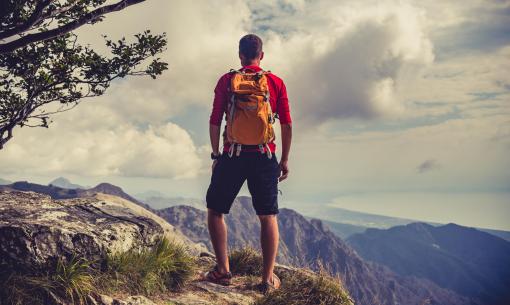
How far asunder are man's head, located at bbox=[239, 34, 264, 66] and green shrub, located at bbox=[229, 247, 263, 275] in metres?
4.50

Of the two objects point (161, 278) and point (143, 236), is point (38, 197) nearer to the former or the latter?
point (143, 236)

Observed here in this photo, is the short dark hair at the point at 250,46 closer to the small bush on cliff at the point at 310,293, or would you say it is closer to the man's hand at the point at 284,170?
the man's hand at the point at 284,170

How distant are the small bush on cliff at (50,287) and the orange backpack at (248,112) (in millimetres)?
2942

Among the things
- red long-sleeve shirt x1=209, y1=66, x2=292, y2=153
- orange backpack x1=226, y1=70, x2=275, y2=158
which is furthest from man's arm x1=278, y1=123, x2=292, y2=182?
orange backpack x1=226, y1=70, x2=275, y2=158

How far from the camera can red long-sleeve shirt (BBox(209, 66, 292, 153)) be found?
6.68 m

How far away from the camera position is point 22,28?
292 inches

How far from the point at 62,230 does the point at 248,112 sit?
11.3ft

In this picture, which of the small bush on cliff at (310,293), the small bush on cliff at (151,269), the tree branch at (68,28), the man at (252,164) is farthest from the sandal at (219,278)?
the tree branch at (68,28)

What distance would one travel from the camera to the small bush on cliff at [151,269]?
6383 mm

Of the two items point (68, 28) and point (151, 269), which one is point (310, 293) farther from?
point (68, 28)

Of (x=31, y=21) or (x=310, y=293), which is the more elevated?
(x=31, y=21)

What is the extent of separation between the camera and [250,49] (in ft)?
22.1

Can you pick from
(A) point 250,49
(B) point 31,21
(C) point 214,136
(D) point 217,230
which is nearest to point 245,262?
(D) point 217,230

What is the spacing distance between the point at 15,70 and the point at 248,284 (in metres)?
9.38
